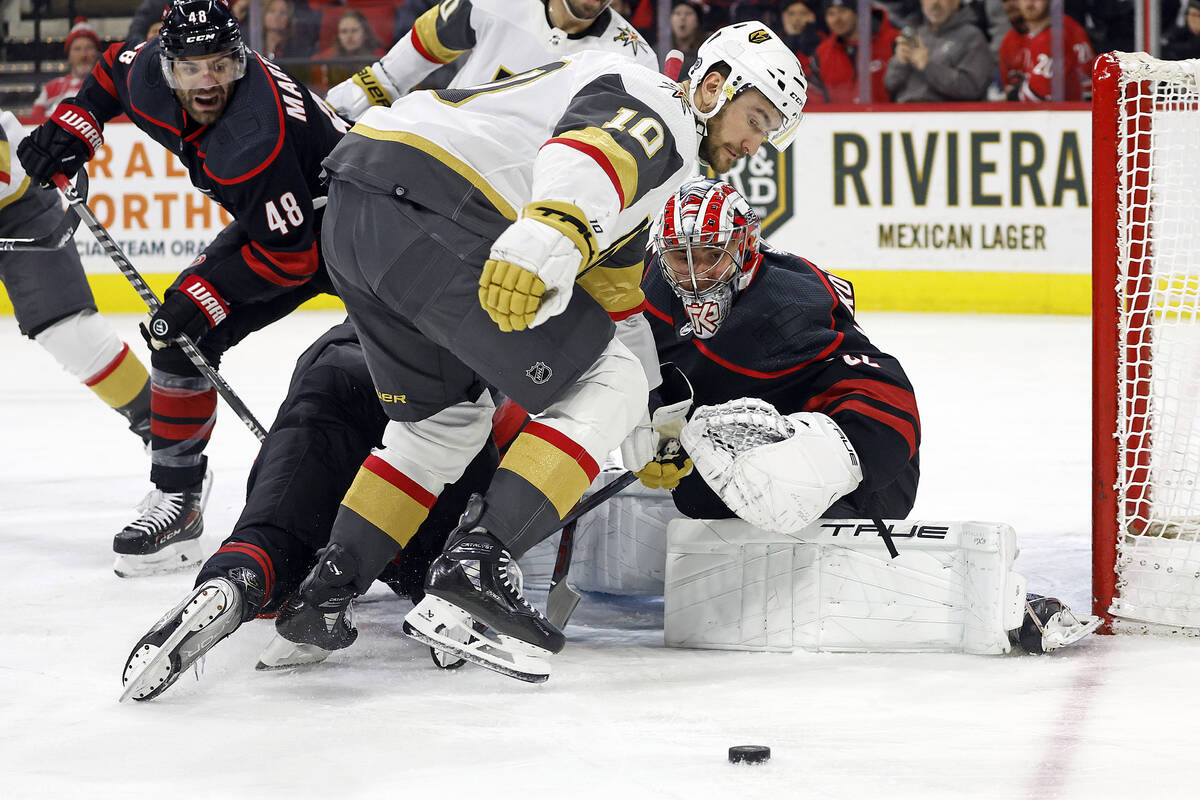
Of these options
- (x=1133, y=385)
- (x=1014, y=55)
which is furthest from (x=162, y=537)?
(x=1014, y=55)

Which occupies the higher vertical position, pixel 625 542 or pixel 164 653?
pixel 164 653

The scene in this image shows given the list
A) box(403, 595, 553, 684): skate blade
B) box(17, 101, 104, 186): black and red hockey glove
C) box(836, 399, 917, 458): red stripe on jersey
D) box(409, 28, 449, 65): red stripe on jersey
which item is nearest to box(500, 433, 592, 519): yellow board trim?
box(403, 595, 553, 684): skate blade

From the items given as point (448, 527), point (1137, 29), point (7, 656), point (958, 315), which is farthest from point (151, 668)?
point (1137, 29)

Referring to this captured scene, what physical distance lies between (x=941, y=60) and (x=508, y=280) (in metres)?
5.69

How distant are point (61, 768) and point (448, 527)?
2.76 ft

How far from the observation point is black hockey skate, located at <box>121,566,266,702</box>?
2.11 metres

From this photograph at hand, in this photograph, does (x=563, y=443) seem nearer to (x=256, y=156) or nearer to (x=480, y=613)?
(x=480, y=613)

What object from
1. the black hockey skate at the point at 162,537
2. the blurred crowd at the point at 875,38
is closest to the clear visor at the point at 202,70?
the black hockey skate at the point at 162,537

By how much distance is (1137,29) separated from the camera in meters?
6.89

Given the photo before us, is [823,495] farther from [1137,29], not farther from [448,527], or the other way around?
[1137,29]

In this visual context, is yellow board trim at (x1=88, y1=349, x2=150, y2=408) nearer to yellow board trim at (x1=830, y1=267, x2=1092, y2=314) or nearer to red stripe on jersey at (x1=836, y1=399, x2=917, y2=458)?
red stripe on jersey at (x1=836, y1=399, x2=917, y2=458)

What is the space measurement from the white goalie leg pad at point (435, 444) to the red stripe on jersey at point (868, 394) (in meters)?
0.56

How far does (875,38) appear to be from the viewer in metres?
7.32

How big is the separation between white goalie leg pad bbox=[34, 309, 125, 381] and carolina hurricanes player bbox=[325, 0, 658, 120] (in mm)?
755
